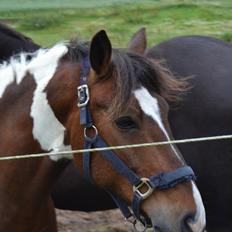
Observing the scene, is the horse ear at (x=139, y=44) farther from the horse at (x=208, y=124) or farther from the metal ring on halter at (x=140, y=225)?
the metal ring on halter at (x=140, y=225)

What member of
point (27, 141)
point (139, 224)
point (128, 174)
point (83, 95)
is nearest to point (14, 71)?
point (27, 141)

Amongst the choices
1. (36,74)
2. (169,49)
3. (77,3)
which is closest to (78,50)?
(36,74)

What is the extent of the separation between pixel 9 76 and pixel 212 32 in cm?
1036

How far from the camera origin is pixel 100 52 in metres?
2.74

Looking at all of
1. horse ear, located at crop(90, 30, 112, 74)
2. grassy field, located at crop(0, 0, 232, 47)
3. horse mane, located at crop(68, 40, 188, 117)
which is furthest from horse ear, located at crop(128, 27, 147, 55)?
grassy field, located at crop(0, 0, 232, 47)

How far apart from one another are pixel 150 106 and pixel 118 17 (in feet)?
41.9

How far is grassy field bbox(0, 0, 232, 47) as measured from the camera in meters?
13.2

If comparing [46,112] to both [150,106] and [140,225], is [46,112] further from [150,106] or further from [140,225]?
[140,225]

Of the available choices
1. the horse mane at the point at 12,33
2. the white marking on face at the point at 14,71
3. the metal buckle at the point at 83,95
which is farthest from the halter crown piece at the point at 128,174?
the horse mane at the point at 12,33

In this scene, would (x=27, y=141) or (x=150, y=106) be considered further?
(x=27, y=141)

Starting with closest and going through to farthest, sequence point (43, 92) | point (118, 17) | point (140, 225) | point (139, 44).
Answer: point (140, 225) → point (43, 92) → point (139, 44) → point (118, 17)

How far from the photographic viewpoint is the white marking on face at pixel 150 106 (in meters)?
2.71

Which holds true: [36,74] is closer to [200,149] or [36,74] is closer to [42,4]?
[200,149]

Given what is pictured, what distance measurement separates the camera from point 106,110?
108 inches
